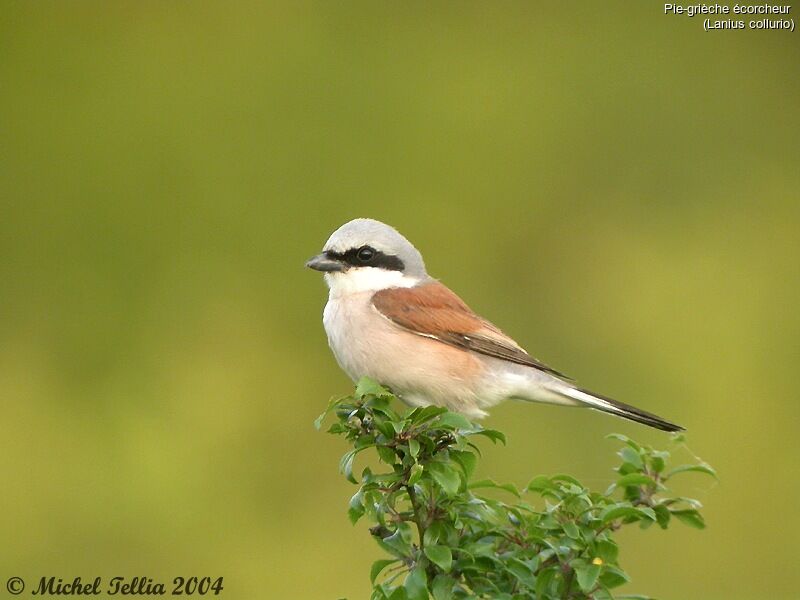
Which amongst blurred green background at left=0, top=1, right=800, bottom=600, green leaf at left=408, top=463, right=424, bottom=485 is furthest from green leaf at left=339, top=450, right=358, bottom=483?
blurred green background at left=0, top=1, right=800, bottom=600

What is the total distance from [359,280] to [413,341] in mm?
217

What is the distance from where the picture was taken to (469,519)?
1855mm


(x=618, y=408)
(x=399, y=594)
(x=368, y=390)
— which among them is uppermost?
(x=368, y=390)

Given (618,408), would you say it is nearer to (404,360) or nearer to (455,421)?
(404,360)

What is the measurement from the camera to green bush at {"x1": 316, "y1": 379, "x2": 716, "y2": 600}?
1782mm

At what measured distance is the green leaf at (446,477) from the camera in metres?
1.80

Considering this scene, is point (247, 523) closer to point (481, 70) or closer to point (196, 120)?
point (196, 120)

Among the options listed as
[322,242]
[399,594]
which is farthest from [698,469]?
[322,242]

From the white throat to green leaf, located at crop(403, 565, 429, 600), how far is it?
115 centimetres

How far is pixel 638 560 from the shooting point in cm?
412

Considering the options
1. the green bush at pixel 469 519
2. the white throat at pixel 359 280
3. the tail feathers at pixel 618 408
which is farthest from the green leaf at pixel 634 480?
the white throat at pixel 359 280

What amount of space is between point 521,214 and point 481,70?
80 centimetres

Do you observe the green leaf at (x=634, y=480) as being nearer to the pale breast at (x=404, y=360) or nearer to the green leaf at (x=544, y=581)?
the green leaf at (x=544, y=581)

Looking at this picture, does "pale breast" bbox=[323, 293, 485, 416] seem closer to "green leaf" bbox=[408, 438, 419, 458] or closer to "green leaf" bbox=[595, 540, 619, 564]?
"green leaf" bbox=[408, 438, 419, 458]
